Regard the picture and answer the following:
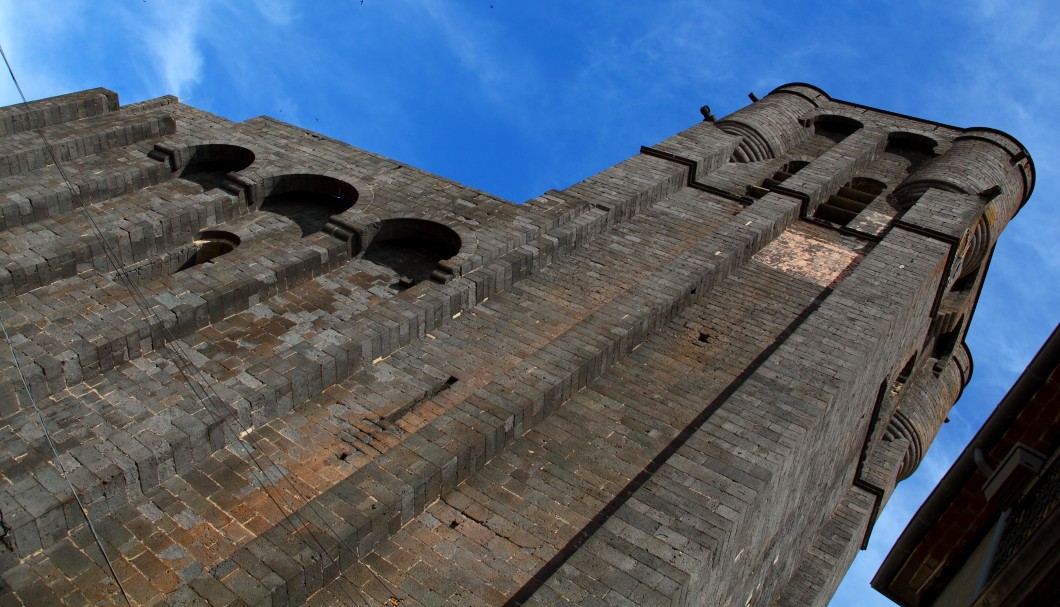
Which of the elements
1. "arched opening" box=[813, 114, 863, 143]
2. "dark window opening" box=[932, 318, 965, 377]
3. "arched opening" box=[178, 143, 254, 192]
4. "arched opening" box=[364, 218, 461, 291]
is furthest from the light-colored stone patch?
"arched opening" box=[178, 143, 254, 192]

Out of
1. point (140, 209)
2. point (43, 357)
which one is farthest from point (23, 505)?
point (140, 209)

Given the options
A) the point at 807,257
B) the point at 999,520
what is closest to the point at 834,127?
the point at 807,257

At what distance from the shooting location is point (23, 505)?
7.64 meters

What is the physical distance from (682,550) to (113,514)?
18.6 feet

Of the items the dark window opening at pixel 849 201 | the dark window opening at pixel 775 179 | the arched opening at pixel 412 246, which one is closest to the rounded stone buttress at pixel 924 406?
the dark window opening at pixel 849 201

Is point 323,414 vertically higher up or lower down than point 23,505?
higher up

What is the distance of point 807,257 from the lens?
15.4m

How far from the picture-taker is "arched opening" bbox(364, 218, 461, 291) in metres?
13.8

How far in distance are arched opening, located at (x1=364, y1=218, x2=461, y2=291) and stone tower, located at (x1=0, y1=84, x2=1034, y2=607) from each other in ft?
0.18

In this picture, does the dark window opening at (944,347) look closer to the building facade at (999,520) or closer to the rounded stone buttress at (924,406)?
the rounded stone buttress at (924,406)

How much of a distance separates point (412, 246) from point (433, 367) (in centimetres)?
404

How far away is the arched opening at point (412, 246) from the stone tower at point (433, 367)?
55mm

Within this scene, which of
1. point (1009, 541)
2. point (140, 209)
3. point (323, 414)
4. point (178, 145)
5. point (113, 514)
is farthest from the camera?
point (178, 145)

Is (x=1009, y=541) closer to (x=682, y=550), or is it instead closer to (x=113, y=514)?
(x=682, y=550)
